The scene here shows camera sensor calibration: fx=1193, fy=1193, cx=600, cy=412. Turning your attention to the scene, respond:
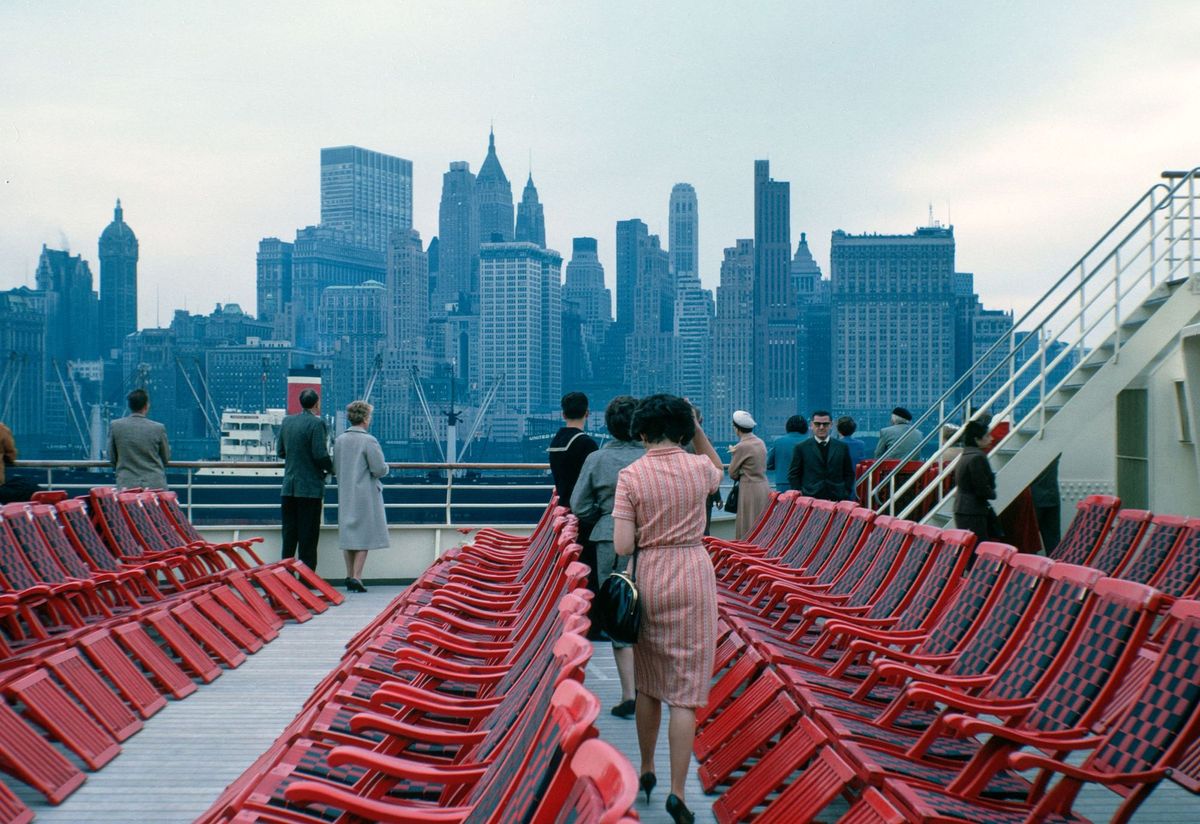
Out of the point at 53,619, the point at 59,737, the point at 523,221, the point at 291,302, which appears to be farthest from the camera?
the point at 523,221

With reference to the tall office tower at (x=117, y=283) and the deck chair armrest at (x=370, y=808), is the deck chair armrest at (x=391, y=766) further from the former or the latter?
the tall office tower at (x=117, y=283)

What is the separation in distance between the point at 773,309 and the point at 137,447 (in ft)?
464

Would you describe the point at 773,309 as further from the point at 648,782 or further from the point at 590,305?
the point at 648,782

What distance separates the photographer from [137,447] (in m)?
9.95

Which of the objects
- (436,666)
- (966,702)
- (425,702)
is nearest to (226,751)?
(436,666)

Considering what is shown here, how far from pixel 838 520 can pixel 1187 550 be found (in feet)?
6.83

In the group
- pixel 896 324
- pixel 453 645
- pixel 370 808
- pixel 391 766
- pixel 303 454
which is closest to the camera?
pixel 370 808

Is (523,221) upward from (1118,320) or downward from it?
upward

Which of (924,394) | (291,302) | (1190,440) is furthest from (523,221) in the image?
(1190,440)

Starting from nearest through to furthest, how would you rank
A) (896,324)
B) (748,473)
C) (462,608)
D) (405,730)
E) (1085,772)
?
(1085,772) → (405,730) → (462,608) → (748,473) → (896,324)

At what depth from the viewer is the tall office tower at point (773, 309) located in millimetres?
137000

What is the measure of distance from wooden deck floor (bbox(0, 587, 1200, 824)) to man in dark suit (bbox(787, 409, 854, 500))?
8.76 feet

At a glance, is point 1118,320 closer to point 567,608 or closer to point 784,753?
point 784,753

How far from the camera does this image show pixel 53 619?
267 inches
